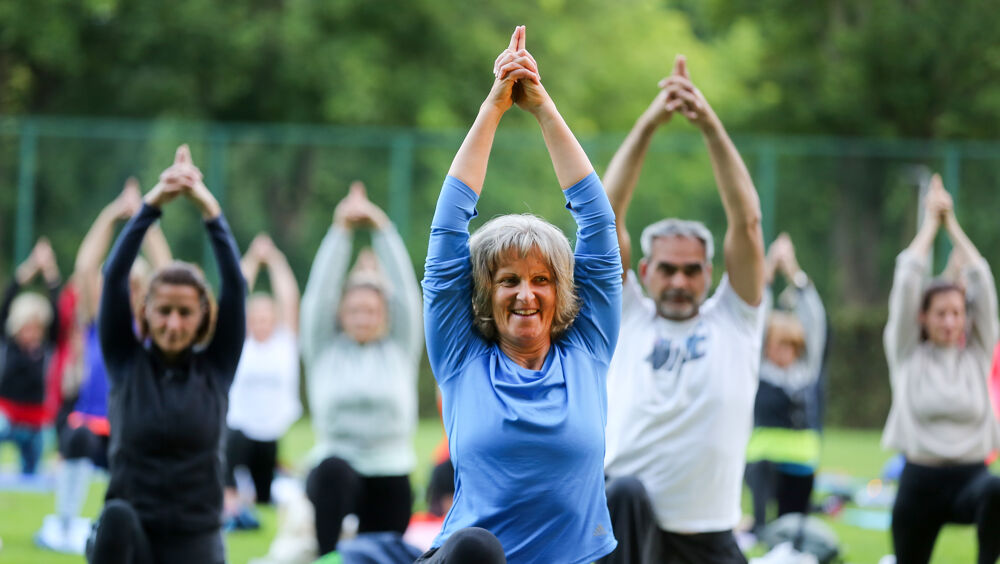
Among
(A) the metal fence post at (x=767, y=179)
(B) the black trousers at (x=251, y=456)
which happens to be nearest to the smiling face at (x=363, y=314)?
(B) the black trousers at (x=251, y=456)

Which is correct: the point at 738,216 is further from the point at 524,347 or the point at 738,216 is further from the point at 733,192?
the point at 524,347

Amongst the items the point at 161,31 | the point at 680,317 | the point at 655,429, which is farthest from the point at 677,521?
the point at 161,31

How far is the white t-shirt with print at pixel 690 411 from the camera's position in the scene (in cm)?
466

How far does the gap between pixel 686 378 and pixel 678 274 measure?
430mm

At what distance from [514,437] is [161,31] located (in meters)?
20.8

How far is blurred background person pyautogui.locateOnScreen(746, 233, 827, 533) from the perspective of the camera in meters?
8.77

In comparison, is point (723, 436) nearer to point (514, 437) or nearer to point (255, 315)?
point (514, 437)

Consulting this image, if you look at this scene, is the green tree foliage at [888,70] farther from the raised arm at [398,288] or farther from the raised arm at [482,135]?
the raised arm at [482,135]

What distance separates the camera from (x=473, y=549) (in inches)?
124

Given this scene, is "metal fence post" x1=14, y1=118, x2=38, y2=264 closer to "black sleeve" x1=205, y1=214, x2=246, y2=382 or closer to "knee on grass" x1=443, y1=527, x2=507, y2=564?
"black sleeve" x1=205, y1=214, x2=246, y2=382

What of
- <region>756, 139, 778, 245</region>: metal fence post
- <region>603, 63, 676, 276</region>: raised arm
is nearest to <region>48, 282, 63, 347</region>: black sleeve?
<region>603, 63, 676, 276</region>: raised arm

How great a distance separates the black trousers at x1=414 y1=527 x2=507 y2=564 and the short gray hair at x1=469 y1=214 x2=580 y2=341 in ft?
2.21

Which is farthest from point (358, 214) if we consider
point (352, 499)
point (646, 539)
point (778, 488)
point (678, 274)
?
point (778, 488)

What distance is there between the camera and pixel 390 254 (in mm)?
6762
